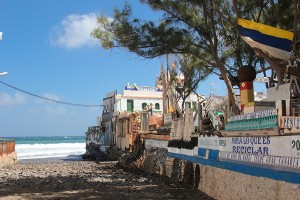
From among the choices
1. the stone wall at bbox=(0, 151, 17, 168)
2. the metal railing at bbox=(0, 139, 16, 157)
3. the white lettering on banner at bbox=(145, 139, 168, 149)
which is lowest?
the stone wall at bbox=(0, 151, 17, 168)

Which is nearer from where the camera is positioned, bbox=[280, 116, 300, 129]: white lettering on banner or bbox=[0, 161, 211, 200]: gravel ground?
bbox=[280, 116, 300, 129]: white lettering on banner

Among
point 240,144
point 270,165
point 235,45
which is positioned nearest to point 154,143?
point 235,45

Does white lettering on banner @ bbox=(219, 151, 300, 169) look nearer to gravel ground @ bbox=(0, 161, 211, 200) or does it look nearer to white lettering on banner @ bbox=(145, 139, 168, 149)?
gravel ground @ bbox=(0, 161, 211, 200)

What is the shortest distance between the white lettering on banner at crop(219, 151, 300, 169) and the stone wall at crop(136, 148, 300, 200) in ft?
1.14

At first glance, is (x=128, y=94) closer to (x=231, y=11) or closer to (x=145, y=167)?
(x=145, y=167)

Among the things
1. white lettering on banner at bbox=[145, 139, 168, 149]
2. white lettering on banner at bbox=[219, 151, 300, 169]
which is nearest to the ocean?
white lettering on banner at bbox=[145, 139, 168, 149]

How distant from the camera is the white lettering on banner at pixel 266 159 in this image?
24.2 ft

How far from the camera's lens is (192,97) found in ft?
152

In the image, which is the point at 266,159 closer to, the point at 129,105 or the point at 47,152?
the point at 129,105

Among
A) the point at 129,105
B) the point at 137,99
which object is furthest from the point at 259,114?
the point at 137,99

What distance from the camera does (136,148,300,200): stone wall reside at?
7.99 metres

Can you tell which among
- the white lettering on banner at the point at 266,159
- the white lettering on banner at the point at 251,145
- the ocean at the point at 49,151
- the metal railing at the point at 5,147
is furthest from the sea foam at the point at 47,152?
the white lettering on banner at the point at 251,145

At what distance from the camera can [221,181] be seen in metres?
11.2

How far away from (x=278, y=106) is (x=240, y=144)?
6.58 feet
